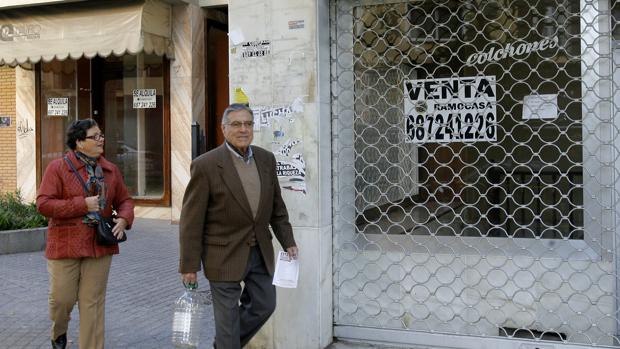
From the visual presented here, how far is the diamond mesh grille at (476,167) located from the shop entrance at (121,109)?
8.93m

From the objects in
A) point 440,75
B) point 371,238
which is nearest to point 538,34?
point 440,75

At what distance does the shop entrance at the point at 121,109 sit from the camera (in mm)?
13922

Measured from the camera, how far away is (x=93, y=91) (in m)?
14.8

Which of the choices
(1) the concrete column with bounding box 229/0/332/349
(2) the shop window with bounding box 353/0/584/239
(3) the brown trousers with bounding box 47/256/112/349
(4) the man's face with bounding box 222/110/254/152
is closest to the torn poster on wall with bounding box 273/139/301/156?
(1) the concrete column with bounding box 229/0/332/349

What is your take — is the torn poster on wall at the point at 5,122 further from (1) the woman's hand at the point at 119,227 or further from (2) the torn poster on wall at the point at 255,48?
(2) the torn poster on wall at the point at 255,48

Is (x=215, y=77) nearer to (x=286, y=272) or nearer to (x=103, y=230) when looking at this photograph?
(x=103, y=230)

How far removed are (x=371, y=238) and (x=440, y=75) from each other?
4.78 ft

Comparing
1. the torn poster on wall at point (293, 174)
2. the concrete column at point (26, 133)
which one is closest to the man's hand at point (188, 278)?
the torn poster on wall at point (293, 174)

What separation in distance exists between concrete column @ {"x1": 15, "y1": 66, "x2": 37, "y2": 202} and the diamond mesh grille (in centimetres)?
1161

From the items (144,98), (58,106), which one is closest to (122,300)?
(144,98)

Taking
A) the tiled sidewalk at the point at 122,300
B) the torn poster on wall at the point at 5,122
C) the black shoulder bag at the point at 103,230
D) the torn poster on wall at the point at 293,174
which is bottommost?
the tiled sidewalk at the point at 122,300

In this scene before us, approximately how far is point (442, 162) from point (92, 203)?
2.74 metres

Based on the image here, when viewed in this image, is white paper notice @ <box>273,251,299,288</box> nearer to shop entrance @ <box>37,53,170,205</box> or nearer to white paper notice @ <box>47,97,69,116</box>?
shop entrance @ <box>37,53,170,205</box>

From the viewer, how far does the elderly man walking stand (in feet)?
13.8
